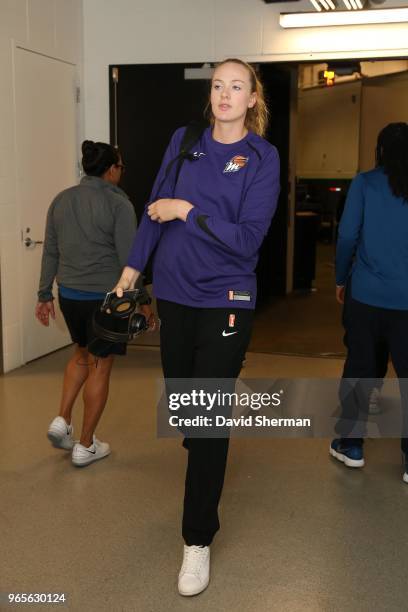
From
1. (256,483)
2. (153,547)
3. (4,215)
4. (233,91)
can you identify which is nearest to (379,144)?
(233,91)

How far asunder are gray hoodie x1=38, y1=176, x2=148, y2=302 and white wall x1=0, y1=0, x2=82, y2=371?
5.71ft

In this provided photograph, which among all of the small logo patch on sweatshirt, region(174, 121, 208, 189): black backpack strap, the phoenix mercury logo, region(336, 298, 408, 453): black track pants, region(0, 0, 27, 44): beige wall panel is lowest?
region(336, 298, 408, 453): black track pants

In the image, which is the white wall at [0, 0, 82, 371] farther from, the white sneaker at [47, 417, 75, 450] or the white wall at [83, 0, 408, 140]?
the white sneaker at [47, 417, 75, 450]

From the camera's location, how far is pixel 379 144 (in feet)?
10.2

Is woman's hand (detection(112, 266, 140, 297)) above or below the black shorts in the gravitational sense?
above

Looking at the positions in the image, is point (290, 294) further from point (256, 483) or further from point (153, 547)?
point (153, 547)

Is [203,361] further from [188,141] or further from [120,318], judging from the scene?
[188,141]

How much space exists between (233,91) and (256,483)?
1807mm

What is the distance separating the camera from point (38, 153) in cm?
525

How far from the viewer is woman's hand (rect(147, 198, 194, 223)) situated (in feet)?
7.13

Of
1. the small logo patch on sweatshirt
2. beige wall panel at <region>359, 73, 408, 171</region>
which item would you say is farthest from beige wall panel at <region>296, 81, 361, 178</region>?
the small logo patch on sweatshirt

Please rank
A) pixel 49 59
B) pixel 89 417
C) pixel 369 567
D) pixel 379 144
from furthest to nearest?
pixel 49 59
pixel 89 417
pixel 379 144
pixel 369 567

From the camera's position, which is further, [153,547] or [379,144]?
[379,144]

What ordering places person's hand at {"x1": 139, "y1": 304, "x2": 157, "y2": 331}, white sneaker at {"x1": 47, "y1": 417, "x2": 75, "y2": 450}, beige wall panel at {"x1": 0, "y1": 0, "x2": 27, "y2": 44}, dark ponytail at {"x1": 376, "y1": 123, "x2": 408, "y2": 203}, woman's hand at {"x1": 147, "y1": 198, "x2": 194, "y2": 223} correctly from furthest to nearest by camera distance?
beige wall panel at {"x1": 0, "y1": 0, "x2": 27, "y2": 44} < white sneaker at {"x1": 47, "y1": 417, "x2": 75, "y2": 450} < dark ponytail at {"x1": 376, "y1": 123, "x2": 408, "y2": 203} < person's hand at {"x1": 139, "y1": 304, "x2": 157, "y2": 331} < woman's hand at {"x1": 147, "y1": 198, "x2": 194, "y2": 223}
